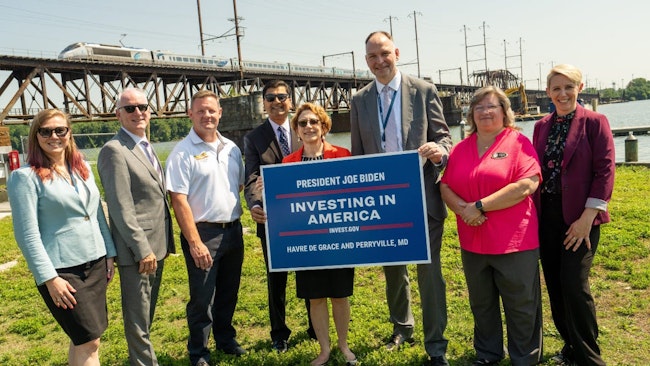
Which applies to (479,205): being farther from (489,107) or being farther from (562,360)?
(562,360)

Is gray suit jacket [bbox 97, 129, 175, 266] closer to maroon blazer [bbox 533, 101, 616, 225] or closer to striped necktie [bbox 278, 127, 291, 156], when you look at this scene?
striped necktie [bbox 278, 127, 291, 156]

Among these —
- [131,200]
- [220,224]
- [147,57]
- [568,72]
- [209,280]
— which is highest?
[147,57]

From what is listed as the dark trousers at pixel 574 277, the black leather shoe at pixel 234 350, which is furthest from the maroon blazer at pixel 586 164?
the black leather shoe at pixel 234 350

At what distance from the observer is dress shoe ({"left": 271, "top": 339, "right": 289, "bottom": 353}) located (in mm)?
4515

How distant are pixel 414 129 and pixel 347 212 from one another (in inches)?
34.6

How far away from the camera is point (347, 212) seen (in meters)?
3.81

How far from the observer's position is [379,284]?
616 centimetres

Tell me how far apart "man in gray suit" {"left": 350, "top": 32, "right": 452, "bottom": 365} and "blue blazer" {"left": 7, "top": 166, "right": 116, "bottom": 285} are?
2.19 metres

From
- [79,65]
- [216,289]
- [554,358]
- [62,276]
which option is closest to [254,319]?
[216,289]

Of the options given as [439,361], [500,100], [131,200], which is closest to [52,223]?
[131,200]

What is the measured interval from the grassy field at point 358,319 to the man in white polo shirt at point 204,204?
565 millimetres

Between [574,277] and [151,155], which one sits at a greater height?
[151,155]

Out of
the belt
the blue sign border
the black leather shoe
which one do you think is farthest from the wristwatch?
the black leather shoe

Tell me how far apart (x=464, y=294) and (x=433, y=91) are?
8.77ft
